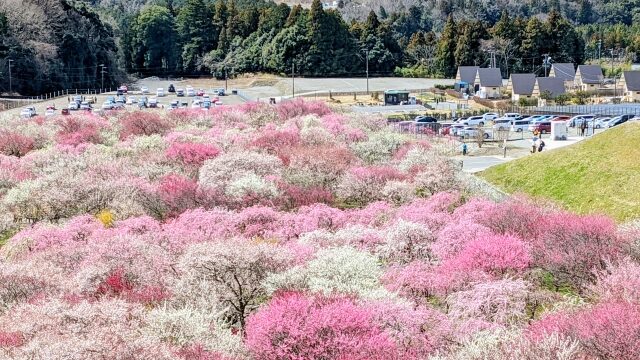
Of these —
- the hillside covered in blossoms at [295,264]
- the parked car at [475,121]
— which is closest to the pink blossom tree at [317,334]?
the hillside covered in blossoms at [295,264]

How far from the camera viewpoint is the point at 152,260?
1575 cm

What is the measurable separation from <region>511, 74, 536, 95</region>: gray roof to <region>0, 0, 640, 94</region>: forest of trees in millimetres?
16024

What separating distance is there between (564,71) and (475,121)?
3737 cm

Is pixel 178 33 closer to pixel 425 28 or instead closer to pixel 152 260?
pixel 425 28

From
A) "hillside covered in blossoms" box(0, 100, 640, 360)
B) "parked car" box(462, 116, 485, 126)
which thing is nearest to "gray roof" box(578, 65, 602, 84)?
"parked car" box(462, 116, 485, 126)

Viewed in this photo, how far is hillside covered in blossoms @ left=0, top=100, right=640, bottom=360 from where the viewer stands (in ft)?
35.7

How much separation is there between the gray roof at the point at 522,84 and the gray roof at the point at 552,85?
1050 mm

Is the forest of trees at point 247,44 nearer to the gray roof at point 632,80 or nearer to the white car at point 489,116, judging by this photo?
→ the gray roof at point 632,80

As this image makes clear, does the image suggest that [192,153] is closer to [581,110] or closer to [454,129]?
[454,129]

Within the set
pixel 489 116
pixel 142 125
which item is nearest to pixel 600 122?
pixel 489 116

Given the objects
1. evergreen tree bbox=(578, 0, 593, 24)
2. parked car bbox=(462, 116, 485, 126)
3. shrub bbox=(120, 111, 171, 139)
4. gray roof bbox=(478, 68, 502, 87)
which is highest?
evergreen tree bbox=(578, 0, 593, 24)

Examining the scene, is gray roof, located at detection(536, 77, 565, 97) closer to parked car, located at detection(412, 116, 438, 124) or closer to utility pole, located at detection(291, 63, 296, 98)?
parked car, located at detection(412, 116, 438, 124)

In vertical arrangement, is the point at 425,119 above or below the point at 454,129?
above

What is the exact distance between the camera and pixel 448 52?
97.1 meters
